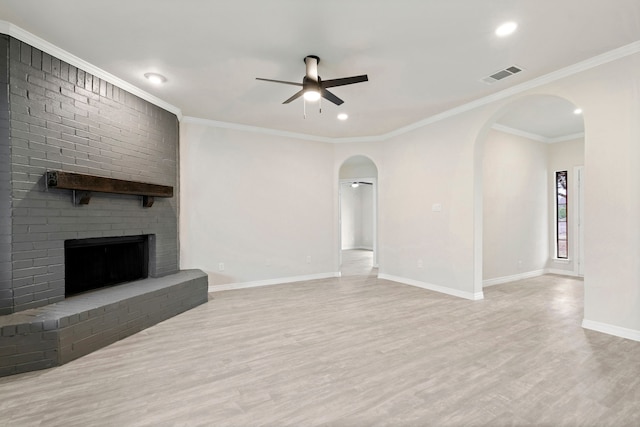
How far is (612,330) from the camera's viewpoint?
305 centimetres

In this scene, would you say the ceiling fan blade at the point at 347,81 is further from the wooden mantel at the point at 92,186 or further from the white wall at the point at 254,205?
the white wall at the point at 254,205

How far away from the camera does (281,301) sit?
4.42 m

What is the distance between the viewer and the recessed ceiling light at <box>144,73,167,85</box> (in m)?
3.47

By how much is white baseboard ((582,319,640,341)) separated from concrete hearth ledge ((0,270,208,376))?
4.75 meters

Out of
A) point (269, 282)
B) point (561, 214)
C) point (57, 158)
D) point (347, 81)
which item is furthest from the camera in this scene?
point (561, 214)

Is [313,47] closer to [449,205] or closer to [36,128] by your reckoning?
[36,128]

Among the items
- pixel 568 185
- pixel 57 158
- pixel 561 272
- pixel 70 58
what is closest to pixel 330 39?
pixel 70 58

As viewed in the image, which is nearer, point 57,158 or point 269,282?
point 57,158

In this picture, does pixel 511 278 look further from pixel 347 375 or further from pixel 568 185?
pixel 347 375

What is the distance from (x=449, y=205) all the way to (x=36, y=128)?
5.18 metres

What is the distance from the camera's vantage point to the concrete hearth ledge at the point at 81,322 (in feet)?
7.80

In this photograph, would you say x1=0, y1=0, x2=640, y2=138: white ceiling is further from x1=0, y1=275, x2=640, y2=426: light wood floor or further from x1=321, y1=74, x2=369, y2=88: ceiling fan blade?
x1=0, y1=275, x2=640, y2=426: light wood floor

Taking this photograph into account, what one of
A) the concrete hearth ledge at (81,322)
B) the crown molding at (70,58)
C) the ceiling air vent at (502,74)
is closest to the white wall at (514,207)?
the ceiling air vent at (502,74)

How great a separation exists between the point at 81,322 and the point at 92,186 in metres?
1.34
